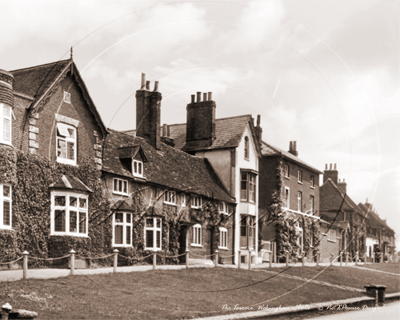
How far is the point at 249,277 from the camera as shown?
82.5 ft

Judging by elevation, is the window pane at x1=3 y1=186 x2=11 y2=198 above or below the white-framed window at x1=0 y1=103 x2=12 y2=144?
below

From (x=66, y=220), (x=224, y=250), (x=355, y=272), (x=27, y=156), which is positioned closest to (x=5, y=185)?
(x=27, y=156)

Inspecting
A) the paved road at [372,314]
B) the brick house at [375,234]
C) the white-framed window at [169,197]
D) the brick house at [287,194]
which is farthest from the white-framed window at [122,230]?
the brick house at [375,234]

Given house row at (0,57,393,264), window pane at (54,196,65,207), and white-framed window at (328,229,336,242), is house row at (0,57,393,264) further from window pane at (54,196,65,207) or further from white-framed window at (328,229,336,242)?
white-framed window at (328,229,336,242)

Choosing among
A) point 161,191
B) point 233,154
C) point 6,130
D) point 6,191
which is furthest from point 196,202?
point 6,130

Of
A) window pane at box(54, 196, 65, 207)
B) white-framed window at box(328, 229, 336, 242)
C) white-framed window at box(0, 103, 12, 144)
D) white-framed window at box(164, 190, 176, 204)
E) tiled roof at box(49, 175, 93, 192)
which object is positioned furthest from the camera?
Answer: white-framed window at box(328, 229, 336, 242)

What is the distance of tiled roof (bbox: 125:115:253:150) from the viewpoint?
35500mm

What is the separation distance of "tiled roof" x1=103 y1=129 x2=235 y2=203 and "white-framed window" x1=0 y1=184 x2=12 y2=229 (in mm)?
5655

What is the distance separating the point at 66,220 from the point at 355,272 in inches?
693

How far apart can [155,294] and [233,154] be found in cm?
1892

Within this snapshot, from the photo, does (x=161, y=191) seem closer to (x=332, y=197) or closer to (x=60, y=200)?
(x=60, y=200)

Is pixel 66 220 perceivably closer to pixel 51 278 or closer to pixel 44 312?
pixel 51 278

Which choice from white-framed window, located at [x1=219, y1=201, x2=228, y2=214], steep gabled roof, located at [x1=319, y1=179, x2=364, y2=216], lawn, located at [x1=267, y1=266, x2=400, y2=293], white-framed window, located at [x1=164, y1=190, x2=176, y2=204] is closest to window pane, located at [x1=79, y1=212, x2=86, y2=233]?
white-framed window, located at [x1=164, y1=190, x2=176, y2=204]

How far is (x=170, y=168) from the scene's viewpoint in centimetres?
3275
